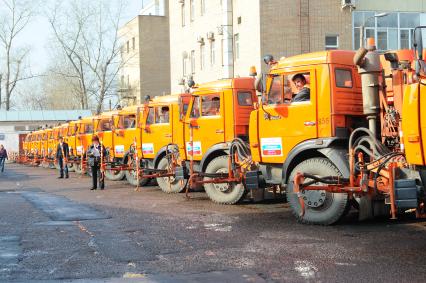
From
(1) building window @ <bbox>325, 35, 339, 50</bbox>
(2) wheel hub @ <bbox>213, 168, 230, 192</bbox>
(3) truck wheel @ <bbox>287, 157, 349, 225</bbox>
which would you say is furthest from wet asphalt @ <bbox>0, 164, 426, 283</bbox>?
(1) building window @ <bbox>325, 35, 339, 50</bbox>

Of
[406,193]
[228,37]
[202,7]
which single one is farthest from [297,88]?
[202,7]

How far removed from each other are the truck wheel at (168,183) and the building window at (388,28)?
17.4 meters

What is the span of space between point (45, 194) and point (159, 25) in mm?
35773

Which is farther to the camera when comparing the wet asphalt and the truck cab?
the truck cab

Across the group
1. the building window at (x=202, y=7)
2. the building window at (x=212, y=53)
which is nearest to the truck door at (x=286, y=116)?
the building window at (x=212, y=53)

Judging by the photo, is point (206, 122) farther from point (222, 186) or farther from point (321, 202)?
point (321, 202)

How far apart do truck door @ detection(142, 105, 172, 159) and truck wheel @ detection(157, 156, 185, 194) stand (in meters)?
0.58

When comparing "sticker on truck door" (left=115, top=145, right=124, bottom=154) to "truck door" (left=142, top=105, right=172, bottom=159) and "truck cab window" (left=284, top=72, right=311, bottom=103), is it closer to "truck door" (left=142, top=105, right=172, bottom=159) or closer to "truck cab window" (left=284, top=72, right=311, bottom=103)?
"truck door" (left=142, top=105, right=172, bottom=159)

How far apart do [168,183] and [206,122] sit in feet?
11.0

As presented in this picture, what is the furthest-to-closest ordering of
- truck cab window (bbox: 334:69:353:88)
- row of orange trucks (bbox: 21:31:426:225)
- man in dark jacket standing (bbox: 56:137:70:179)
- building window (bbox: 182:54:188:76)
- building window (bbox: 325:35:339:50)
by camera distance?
building window (bbox: 182:54:188:76), building window (bbox: 325:35:339:50), man in dark jacket standing (bbox: 56:137:70:179), truck cab window (bbox: 334:69:353:88), row of orange trucks (bbox: 21:31:426:225)

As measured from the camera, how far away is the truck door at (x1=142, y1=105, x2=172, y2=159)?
17.4 metres

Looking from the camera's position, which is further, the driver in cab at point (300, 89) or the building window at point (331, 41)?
the building window at point (331, 41)

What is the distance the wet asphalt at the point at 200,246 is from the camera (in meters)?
6.82

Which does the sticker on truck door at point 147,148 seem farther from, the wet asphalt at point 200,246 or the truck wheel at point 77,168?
the truck wheel at point 77,168
